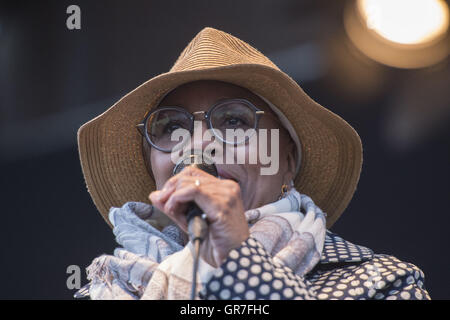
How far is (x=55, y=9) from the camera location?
2613 mm

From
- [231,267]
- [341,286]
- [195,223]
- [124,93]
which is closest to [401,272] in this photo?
[341,286]

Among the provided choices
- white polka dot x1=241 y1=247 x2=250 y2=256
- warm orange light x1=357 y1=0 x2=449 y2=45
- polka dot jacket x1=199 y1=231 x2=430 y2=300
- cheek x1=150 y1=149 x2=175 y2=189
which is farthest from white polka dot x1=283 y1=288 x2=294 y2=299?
warm orange light x1=357 y1=0 x2=449 y2=45

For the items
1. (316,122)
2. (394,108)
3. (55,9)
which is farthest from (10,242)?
(394,108)

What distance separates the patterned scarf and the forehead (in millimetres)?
361

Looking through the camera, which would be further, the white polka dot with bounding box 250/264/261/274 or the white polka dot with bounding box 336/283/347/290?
the white polka dot with bounding box 336/283/347/290

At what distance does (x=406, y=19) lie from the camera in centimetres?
235

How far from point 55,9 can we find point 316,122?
1268 mm

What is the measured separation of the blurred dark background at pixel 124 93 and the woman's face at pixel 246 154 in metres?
0.53

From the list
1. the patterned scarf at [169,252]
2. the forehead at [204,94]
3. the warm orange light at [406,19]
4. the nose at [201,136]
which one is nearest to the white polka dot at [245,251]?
the patterned scarf at [169,252]

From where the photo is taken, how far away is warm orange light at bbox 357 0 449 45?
90.7 inches

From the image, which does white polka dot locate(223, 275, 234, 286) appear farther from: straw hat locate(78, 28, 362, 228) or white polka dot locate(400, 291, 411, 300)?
straw hat locate(78, 28, 362, 228)

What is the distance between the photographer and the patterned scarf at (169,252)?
1513 millimetres

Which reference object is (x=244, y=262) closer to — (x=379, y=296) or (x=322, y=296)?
(x=322, y=296)

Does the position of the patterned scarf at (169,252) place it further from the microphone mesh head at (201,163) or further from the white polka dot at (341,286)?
the microphone mesh head at (201,163)
